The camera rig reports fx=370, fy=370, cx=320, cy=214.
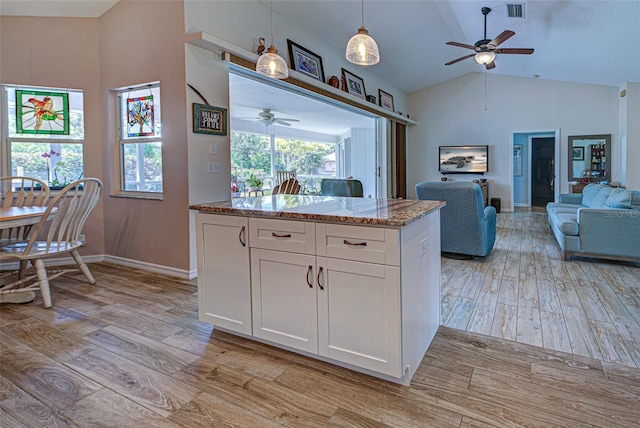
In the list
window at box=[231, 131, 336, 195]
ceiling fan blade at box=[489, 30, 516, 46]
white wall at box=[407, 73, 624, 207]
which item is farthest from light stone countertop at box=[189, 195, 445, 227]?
white wall at box=[407, 73, 624, 207]

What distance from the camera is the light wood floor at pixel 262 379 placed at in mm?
1537

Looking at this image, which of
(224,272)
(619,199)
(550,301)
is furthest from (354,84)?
(224,272)

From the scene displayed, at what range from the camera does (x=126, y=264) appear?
404 centimetres

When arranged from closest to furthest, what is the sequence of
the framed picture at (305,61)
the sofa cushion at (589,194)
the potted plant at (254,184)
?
the framed picture at (305,61) → the sofa cushion at (589,194) → the potted plant at (254,184)

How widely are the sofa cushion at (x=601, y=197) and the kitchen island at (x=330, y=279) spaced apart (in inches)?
141

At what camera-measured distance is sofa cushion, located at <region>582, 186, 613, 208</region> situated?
456cm

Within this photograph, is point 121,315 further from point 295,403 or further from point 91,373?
point 295,403

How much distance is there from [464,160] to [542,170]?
292 centimetres

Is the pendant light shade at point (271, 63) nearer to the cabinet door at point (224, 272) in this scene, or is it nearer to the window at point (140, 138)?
the cabinet door at point (224, 272)

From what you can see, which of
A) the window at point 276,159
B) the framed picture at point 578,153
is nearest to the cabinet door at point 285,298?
the window at point 276,159

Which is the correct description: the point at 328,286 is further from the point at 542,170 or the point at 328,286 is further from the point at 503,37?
the point at 542,170

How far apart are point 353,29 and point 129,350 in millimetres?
4914

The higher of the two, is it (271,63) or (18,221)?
(271,63)

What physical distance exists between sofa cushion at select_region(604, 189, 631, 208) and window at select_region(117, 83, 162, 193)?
4.78m
